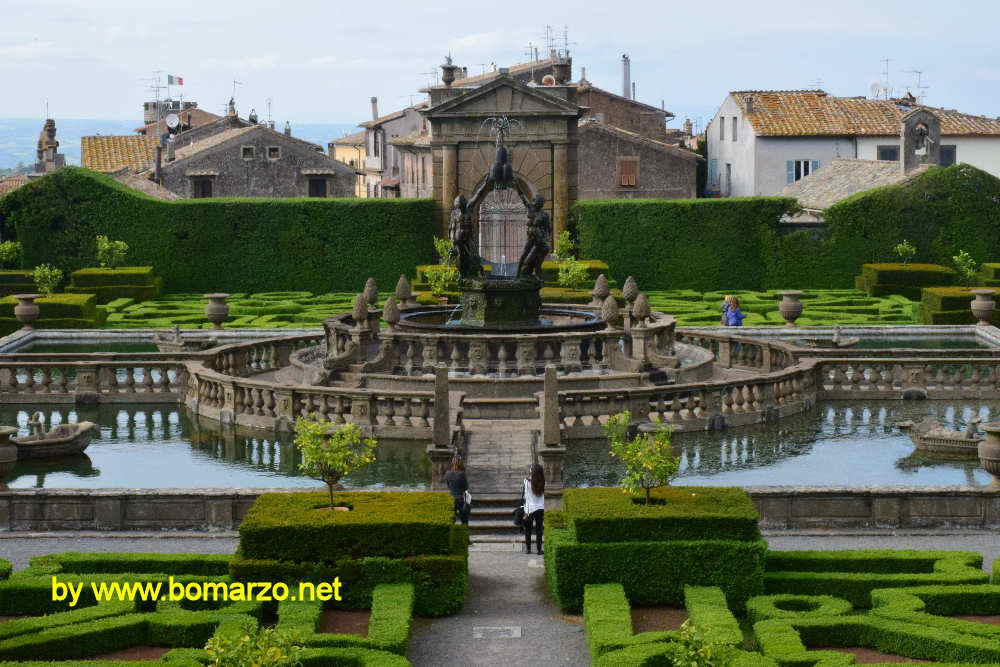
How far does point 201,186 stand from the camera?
254 ft

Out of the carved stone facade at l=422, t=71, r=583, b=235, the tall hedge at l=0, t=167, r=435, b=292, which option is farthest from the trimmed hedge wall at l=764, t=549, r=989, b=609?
the carved stone facade at l=422, t=71, r=583, b=235

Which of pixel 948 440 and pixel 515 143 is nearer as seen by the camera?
pixel 948 440

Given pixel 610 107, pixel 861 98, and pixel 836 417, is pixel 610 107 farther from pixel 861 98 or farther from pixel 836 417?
pixel 836 417

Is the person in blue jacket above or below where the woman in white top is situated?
above

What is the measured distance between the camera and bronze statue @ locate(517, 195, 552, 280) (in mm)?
34406

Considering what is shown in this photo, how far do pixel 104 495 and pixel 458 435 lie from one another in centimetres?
665

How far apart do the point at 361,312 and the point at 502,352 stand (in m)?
3.74

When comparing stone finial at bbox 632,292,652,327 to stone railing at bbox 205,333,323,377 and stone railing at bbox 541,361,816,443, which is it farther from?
stone railing at bbox 205,333,323,377

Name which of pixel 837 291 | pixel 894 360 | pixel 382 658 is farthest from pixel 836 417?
pixel 837 291

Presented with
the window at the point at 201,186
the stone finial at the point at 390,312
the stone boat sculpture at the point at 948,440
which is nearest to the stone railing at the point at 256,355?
the stone finial at the point at 390,312

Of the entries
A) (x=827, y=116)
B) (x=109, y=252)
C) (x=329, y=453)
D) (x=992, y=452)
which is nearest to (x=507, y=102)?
(x=109, y=252)

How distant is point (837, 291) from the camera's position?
56.0 meters

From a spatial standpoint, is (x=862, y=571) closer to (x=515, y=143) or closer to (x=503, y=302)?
(x=503, y=302)

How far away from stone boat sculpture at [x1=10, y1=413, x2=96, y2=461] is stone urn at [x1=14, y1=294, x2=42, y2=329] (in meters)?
16.1
